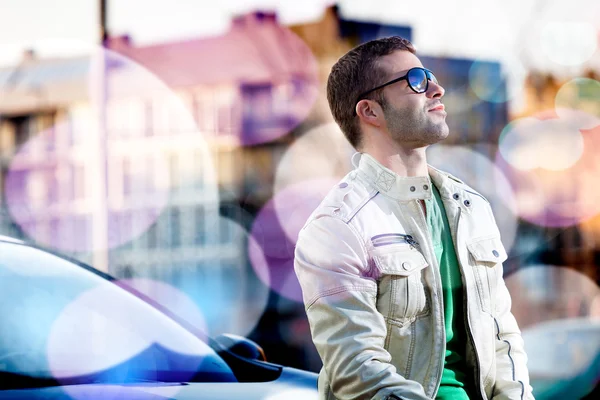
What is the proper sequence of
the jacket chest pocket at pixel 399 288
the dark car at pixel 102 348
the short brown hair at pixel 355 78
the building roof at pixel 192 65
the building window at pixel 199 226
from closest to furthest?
1. the jacket chest pocket at pixel 399 288
2. the short brown hair at pixel 355 78
3. the dark car at pixel 102 348
4. the building roof at pixel 192 65
5. the building window at pixel 199 226

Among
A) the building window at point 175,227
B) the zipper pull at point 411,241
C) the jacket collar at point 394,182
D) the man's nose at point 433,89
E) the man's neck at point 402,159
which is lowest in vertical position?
the building window at point 175,227

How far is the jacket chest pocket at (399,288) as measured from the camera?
2.09m

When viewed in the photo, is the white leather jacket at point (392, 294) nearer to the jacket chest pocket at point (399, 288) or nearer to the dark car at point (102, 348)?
the jacket chest pocket at point (399, 288)

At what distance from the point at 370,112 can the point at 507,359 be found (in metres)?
0.72

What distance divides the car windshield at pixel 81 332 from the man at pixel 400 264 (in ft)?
2.92

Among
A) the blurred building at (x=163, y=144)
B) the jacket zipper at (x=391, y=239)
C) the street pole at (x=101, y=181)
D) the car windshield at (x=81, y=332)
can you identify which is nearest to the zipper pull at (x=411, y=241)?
the jacket zipper at (x=391, y=239)

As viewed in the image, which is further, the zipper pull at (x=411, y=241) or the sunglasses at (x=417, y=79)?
the sunglasses at (x=417, y=79)

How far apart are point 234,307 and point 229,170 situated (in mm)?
5827

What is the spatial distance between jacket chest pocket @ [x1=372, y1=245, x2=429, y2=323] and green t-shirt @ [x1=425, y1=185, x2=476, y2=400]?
0.34ft

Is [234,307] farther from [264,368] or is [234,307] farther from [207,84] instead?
[264,368]

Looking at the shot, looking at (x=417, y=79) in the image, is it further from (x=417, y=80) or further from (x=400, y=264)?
(x=400, y=264)

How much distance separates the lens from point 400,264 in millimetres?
2102

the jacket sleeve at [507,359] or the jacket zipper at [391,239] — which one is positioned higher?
the jacket zipper at [391,239]

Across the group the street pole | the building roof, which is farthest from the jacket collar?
the building roof
